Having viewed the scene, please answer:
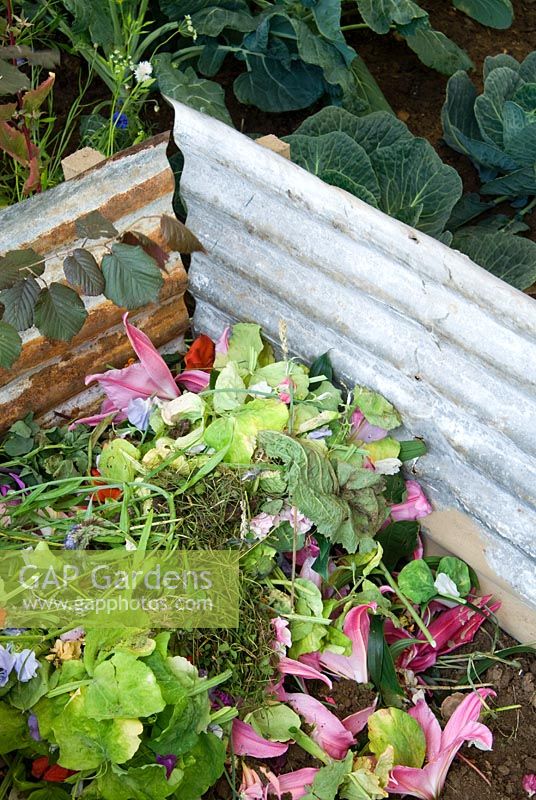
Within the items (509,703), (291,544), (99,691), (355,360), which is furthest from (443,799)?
(355,360)

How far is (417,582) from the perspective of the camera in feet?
5.29

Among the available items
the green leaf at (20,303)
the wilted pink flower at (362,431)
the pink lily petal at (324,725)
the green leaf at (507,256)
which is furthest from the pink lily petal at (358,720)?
the green leaf at (507,256)

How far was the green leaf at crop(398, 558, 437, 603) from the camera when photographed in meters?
1.61

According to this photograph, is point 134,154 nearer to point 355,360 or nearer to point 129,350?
point 129,350

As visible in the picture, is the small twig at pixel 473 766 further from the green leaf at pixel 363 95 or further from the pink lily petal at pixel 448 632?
the green leaf at pixel 363 95

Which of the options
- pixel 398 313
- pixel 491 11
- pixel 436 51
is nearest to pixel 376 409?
pixel 398 313

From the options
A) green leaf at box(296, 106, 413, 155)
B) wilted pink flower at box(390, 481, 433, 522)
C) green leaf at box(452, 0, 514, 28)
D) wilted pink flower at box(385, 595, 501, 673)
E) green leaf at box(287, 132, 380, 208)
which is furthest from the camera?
green leaf at box(452, 0, 514, 28)

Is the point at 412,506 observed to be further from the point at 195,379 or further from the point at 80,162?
the point at 80,162

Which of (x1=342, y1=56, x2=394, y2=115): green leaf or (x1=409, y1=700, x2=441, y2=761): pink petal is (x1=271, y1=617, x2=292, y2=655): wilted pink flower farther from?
(x1=342, y1=56, x2=394, y2=115): green leaf

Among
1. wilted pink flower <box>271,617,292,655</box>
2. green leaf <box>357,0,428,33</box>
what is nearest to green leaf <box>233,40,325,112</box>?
green leaf <box>357,0,428,33</box>

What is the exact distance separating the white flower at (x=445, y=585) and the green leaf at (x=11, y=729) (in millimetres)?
715

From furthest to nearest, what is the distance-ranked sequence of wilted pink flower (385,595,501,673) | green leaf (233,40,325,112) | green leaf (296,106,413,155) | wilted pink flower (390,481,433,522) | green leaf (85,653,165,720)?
green leaf (233,40,325,112) < green leaf (296,106,413,155) < wilted pink flower (390,481,433,522) < wilted pink flower (385,595,501,673) < green leaf (85,653,165,720)

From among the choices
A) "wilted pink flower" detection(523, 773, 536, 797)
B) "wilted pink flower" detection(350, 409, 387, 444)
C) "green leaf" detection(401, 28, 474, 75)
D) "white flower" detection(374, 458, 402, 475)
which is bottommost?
"wilted pink flower" detection(523, 773, 536, 797)

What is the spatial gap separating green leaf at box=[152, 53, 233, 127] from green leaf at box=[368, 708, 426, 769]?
126cm
